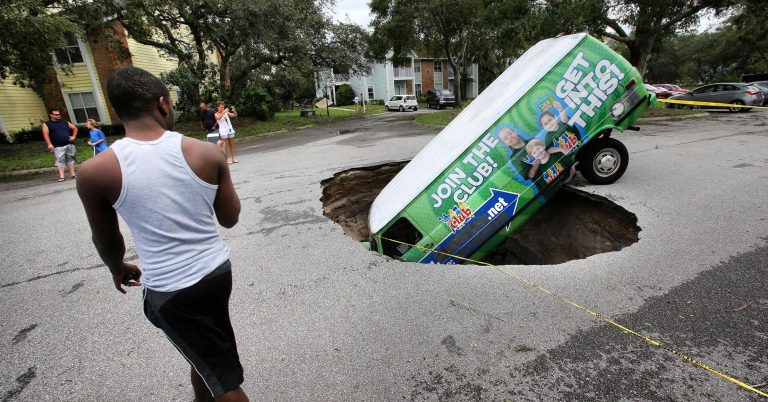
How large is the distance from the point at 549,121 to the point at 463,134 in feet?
3.59

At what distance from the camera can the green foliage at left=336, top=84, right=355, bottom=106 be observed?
48250 mm

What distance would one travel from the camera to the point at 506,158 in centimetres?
459

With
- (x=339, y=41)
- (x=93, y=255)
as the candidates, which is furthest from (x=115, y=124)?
(x=93, y=255)

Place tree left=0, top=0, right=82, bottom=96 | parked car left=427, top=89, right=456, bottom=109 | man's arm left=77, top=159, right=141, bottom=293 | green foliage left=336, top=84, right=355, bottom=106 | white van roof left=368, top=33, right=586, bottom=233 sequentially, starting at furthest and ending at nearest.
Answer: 1. green foliage left=336, top=84, right=355, bottom=106
2. parked car left=427, top=89, right=456, bottom=109
3. tree left=0, top=0, right=82, bottom=96
4. white van roof left=368, top=33, right=586, bottom=233
5. man's arm left=77, top=159, right=141, bottom=293

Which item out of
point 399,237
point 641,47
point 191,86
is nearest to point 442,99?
point 641,47

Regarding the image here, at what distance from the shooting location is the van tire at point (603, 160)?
5.93m

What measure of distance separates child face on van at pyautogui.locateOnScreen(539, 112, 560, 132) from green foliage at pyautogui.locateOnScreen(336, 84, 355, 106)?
45.9m

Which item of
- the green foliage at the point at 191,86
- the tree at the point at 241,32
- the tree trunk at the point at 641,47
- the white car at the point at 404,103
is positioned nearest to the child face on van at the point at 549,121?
the tree trunk at the point at 641,47

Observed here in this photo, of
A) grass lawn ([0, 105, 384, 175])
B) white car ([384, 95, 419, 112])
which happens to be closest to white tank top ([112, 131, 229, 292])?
grass lawn ([0, 105, 384, 175])

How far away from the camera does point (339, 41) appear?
2227cm

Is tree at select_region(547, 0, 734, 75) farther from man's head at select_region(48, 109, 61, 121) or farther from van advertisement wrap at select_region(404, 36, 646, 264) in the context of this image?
man's head at select_region(48, 109, 61, 121)

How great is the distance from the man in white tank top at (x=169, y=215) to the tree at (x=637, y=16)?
15.2m

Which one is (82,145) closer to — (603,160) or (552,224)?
(552,224)

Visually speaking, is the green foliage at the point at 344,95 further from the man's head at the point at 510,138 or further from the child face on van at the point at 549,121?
the man's head at the point at 510,138
